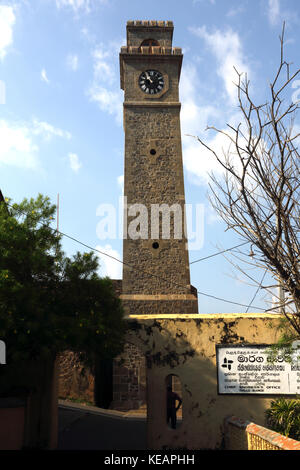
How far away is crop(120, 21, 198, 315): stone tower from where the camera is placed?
20.7m

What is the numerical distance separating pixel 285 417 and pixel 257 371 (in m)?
1.36

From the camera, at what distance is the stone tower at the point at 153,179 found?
20.7m

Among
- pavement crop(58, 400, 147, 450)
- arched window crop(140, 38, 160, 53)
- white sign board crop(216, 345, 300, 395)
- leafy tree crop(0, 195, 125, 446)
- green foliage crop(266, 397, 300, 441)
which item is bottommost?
pavement crop(58, 400, 147, 450)

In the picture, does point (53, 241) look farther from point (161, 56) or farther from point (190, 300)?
point (161, 56)

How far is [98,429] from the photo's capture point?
603 inches

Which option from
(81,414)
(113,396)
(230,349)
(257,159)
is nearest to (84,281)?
(230,349)

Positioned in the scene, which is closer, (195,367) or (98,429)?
(195,367)

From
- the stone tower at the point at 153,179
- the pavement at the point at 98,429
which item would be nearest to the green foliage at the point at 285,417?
the pavement at the point at 98,429

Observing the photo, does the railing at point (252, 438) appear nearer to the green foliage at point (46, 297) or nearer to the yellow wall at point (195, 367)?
the yellow wall at point (195, 367)

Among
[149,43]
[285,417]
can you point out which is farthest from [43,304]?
[149,43]

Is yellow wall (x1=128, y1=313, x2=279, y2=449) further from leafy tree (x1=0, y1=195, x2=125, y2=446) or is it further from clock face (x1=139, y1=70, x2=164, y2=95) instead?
clock face (x1=139, y1=70, x2=164, y2=95)

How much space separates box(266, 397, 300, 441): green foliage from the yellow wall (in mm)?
306

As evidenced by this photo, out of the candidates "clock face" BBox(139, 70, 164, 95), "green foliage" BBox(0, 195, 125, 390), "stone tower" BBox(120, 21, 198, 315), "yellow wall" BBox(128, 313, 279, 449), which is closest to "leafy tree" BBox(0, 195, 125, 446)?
"green foliage" BBox(0, 195, 125, 390)

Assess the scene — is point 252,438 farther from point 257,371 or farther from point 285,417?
point 257,371
